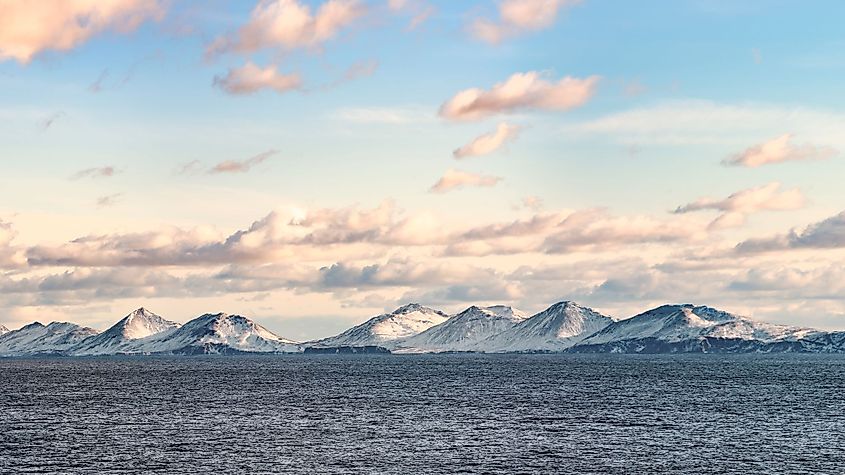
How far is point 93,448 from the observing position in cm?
13250

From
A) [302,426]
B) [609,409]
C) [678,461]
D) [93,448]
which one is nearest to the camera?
[678,461]

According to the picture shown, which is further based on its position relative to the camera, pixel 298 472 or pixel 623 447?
pixel 623 447

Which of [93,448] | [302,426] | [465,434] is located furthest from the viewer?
[302,426]

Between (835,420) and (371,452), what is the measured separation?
81.1 meters

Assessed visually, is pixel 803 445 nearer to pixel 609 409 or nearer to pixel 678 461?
pixel 678 461

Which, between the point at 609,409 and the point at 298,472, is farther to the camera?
the point at 609,409

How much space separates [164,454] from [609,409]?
8962 cm

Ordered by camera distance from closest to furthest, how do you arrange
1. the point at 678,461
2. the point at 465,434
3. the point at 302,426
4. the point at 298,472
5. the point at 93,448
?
the point at 298,472 < the point at 678,461 < the point at 93,448 < the point at 465,434 < the point at 302,426

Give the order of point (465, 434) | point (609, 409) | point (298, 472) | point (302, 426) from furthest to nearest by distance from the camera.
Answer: point (609, 409) < point (302, 426) < point (465, 434) < point (298, 472)

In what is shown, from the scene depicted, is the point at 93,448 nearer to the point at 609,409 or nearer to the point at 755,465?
the point at 755,465

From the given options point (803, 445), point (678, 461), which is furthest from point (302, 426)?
point (803, 445)

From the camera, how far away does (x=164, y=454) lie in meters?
127

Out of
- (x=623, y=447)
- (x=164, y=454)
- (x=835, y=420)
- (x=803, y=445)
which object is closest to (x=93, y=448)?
(x=164, y=454)

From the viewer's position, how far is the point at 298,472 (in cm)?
11369
